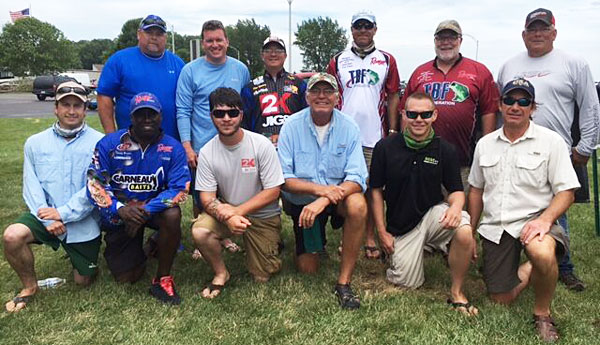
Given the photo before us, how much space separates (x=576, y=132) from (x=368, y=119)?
1945 millimetres

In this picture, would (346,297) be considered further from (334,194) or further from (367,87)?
(367,87)

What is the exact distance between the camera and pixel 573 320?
11.6ft

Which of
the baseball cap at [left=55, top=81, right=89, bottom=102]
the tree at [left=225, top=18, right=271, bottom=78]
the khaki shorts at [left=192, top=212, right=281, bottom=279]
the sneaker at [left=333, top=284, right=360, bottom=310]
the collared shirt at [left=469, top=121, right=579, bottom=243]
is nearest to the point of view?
the collared shirt at [left=469, top=121, right=579, bottom=243]

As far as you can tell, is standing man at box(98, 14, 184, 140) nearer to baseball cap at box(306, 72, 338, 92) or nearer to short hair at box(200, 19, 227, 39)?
short hair at box(200, 19, 227, 39)

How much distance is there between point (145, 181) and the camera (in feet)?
13.3

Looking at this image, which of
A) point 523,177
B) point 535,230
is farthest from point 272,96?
point 535,230

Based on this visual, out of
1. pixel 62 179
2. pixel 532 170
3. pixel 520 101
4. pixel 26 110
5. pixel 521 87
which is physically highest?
pixel 521 87

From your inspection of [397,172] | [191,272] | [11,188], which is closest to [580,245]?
[397,172]

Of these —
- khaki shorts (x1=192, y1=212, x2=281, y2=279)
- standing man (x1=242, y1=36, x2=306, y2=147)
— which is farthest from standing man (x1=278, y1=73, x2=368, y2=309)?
standing man (x1=242, y1=36, x2=306, y2=147)

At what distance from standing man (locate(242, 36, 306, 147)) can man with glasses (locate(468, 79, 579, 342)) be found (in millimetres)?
1881

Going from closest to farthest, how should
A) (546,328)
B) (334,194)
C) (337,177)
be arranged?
(546,328) → (334,194) → (337,177)

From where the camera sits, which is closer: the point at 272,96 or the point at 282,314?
the point at 282,314

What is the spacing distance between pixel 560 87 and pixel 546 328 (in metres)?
2.07

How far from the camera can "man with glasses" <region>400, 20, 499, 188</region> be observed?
4430 mm
